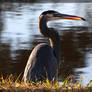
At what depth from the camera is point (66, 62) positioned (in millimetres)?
9156

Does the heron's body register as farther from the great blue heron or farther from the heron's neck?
the heron's neck

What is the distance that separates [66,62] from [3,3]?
1780cm

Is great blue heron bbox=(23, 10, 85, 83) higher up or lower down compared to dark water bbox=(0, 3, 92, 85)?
higher up

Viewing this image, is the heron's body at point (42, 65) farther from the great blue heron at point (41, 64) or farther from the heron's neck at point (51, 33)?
the heron's neck at point (51, 33)

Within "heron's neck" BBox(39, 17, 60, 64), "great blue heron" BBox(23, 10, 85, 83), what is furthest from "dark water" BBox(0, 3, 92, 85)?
"great blue heron" BBox(23, 10, 85, 83)

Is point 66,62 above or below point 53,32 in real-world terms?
below

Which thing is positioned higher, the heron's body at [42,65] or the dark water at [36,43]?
the heron's body at [42,65]

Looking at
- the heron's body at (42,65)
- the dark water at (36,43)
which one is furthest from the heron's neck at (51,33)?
the dark water at (36,43)

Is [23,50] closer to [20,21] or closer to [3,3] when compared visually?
[20,21]

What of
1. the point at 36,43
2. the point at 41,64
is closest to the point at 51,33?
the point at 41,64

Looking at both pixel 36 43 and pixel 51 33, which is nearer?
pixel 51 33

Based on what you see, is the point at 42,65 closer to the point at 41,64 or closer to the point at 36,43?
the point at 41,64

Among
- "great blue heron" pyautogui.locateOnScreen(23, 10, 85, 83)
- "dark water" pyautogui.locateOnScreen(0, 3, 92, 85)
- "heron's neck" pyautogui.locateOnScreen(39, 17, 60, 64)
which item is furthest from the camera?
"dark water" pyautogui.locateOnScreen(0, 3, 92, 85)

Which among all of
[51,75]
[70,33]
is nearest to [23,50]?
[70,33]
